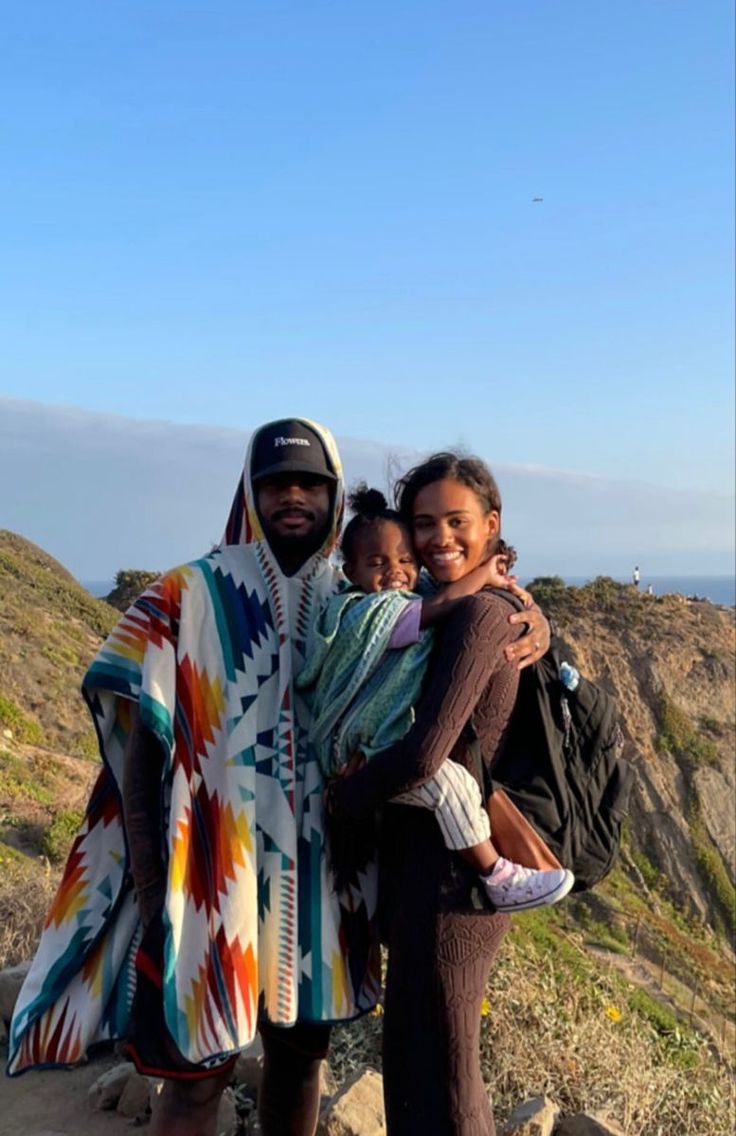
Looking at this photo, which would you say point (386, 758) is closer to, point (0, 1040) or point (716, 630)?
point (0, 1040)

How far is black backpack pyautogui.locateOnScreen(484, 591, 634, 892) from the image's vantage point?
2170 millimetres

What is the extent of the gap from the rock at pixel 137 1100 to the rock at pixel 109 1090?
5 centimetres

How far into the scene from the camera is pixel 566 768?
7.31ft

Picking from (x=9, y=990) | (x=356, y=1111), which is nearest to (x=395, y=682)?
(x=356, y=1111)

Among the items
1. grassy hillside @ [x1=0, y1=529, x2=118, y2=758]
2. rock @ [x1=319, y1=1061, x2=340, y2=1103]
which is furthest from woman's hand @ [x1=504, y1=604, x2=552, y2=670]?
grassy hillside @ [x1=0, y1=529, x2=118, y2=758]

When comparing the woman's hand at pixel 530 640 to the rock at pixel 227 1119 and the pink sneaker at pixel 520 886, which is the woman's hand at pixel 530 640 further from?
the rock at pixel 227 1119

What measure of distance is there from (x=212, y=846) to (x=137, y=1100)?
1514 millimetres

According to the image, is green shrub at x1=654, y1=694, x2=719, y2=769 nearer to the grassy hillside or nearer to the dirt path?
the grassy hillside

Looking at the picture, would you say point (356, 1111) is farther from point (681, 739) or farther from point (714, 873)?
point (681, 739)

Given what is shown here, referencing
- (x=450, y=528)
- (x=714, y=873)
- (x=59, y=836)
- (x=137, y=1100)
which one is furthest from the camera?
(x=714, y=873)

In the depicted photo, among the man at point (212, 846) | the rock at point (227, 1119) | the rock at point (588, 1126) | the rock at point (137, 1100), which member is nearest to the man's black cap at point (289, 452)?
the man at point (212, 846)

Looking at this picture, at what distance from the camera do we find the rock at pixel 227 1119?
9.84ft

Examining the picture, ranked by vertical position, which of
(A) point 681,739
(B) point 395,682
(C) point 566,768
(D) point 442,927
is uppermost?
(B) point 395,682

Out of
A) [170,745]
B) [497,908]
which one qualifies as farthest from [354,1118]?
[170,745]
